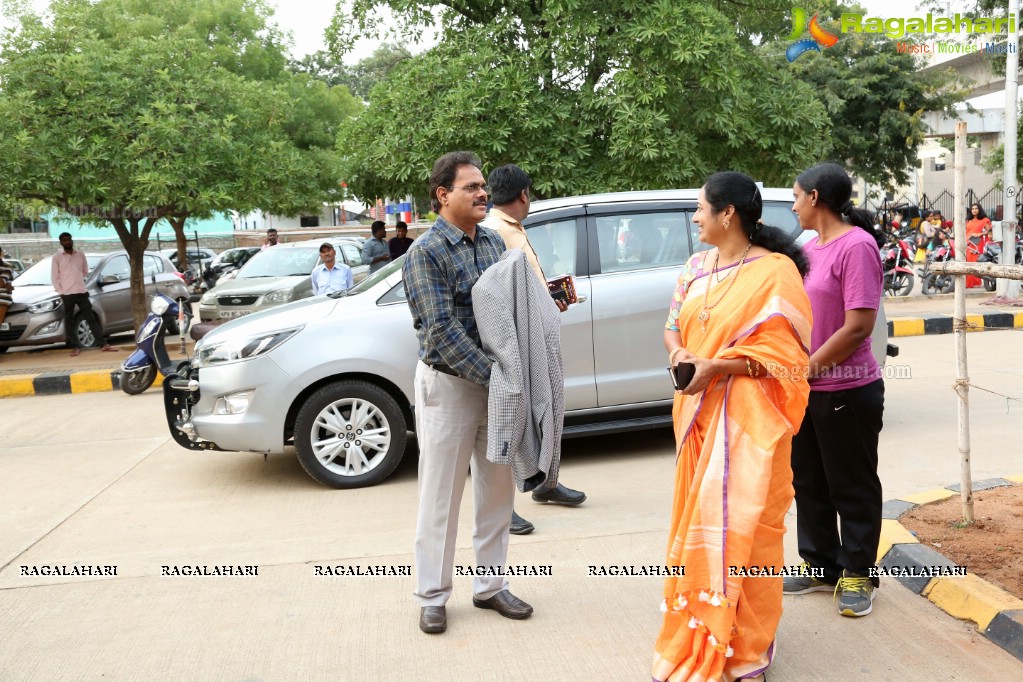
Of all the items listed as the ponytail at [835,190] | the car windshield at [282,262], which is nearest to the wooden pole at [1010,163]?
the car windshield at [282,262]

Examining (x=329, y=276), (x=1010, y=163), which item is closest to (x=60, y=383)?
(x=329, y=276)

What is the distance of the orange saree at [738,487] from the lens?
3215mm

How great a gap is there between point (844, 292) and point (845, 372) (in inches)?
12.4

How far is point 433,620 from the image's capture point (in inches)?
154

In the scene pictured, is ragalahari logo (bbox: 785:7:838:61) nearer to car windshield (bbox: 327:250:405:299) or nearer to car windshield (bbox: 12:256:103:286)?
Result: car windshield (bbox: 327:250:405:299)

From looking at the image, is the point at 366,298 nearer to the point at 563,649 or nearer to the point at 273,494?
the point at 273,494

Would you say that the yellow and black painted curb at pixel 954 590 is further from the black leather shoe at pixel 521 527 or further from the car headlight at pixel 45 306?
the car headlight at pixel 45 306

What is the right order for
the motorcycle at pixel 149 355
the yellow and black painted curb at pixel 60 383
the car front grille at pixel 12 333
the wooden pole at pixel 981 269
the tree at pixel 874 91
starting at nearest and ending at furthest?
the wooden pole at pixel 981 269 → the motorcycle at pixel 149 355 → the yellow and black painted curb at pixel 60 383 → the car front grille at pixel 12 333 → the tree at pixel 874 91

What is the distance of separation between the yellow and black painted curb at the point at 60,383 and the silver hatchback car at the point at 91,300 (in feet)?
9.69

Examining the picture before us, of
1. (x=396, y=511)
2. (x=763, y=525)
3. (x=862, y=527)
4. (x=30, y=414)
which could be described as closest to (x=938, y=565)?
(x=862, y=527)

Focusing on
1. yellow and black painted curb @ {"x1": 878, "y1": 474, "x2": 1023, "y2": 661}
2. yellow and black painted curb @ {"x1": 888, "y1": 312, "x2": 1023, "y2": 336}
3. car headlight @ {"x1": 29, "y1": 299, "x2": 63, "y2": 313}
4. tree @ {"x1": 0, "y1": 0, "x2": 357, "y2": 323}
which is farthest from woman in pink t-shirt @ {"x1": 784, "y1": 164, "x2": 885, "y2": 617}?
car headlight @ {"x1": 29, "y1": 299, "x2": 63, "y2": 313}

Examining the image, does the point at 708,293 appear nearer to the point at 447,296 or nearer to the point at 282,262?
the point at 447,296

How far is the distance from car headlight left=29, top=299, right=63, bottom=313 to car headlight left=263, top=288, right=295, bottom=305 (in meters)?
3.07

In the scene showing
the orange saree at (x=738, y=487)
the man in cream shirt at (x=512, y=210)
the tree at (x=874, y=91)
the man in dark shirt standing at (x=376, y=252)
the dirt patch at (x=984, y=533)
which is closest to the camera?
the orange saree at (x=738, y=487)
